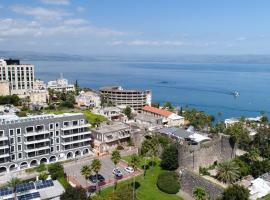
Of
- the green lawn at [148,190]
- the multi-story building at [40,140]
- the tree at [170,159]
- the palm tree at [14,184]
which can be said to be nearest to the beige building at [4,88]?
the multi-story building at [40,140]

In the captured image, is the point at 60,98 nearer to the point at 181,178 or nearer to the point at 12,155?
the point at 12,155

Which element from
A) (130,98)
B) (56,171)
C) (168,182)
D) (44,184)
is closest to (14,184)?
(44,184)

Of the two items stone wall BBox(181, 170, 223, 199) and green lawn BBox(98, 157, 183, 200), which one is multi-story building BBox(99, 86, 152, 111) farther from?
stone wall BBox(181, 170, 223, 199)

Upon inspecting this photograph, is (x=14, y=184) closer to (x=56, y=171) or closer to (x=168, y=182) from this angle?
(x=56, y=171)

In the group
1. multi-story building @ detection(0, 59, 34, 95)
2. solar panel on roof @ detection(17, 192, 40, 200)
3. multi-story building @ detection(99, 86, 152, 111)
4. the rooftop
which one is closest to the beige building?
multi-story building @ detection(0, 59, 34, 95)

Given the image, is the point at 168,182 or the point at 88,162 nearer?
the point at 168,182

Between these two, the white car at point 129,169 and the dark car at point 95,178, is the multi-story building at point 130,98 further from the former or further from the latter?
the dark car at point 95,178

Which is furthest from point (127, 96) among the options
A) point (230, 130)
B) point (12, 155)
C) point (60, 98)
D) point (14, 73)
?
point (12, 155)
